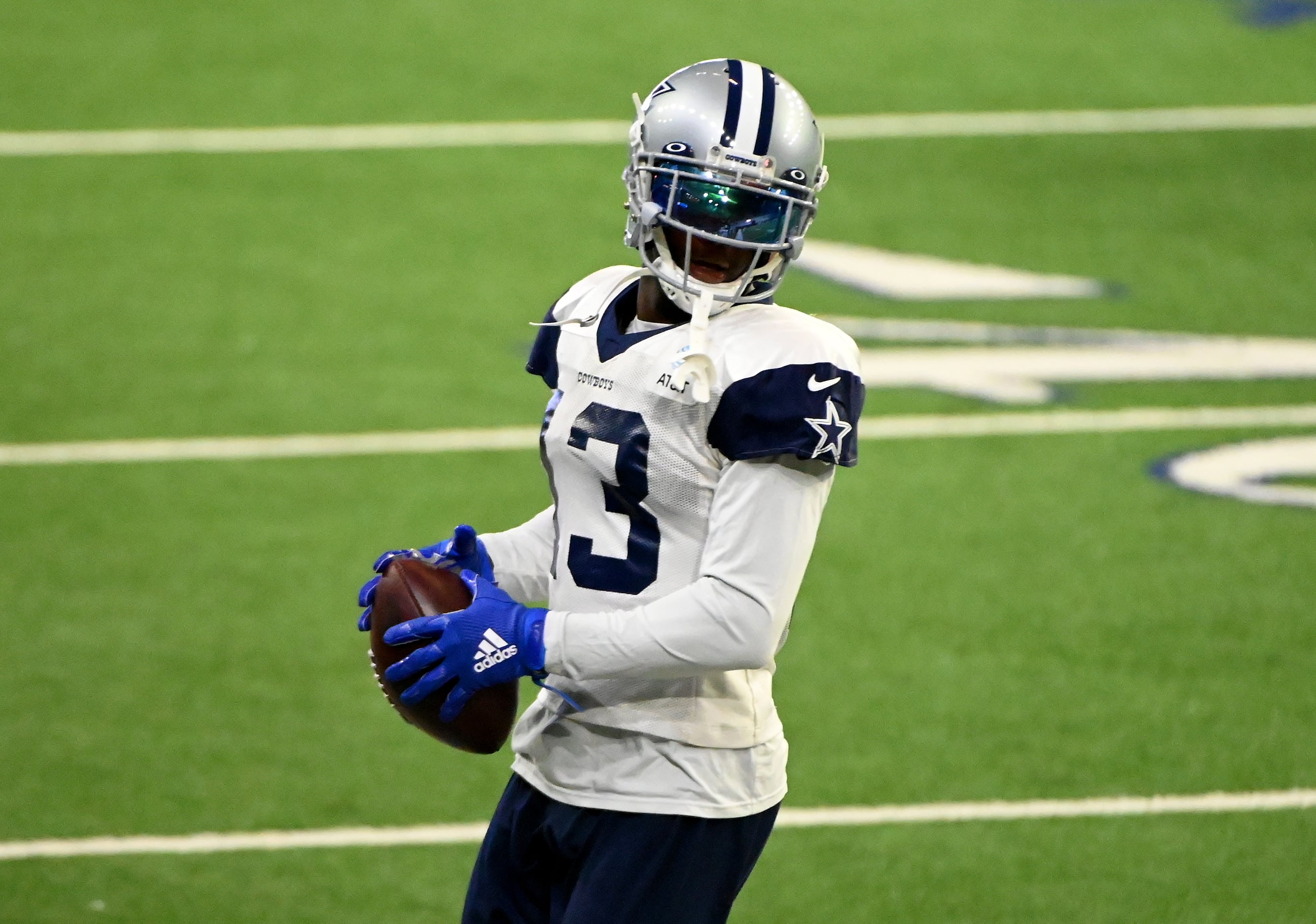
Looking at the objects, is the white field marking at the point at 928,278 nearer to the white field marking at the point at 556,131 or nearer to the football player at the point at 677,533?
the white field marking at the point at 556,131

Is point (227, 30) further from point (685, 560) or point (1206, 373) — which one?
point (685, 560)

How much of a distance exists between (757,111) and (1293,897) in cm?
215

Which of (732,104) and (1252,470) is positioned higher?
(732,104)

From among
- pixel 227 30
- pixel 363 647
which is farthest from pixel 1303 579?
pixel 227 30

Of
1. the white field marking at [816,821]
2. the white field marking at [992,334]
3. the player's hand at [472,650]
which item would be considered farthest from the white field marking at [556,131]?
the player's hand at [472,650]

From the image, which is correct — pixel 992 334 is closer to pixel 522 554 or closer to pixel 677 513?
pixel 522 554

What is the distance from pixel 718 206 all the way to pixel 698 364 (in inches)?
8.0

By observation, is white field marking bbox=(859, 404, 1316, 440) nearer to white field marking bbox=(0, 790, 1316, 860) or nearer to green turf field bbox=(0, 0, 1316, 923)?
green turf field bbox=(0, 0, 1316, 923)

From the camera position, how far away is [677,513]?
2.29 m

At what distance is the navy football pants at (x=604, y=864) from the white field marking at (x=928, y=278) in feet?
12.9

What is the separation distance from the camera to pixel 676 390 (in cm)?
223

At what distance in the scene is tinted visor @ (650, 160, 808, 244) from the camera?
226cm

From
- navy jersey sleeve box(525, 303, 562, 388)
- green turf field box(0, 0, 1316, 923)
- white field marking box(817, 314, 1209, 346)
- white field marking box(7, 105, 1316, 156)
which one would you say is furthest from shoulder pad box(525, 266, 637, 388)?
white field marking box(7, 105, 1316, 156)

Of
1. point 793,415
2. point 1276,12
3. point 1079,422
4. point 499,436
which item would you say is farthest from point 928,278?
point 793,415
